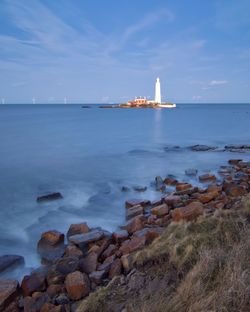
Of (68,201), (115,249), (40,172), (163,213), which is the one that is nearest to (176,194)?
(163,213)

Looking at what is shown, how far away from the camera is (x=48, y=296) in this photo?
17.8 ft

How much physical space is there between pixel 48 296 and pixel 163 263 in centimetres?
204

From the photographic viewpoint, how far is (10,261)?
753cm

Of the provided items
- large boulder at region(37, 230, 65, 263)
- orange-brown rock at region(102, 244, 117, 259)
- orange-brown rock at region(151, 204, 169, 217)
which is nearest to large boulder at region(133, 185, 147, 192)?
orange-brown rock at region(151, 204, 169, 217)

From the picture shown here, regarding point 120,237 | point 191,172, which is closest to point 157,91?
point 191,172

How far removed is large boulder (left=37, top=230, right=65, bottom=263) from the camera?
792 cm

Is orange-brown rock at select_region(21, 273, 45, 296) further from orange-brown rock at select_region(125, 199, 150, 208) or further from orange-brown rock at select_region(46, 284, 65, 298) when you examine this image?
orange-brown rock at select_region(125, 199, 150, 208)

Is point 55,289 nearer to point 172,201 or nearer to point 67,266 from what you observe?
point 67,266

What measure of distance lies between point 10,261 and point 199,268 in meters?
5.07

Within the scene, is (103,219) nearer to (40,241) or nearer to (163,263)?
(40,241)

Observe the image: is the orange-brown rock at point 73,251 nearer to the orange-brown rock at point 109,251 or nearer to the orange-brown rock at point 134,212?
the orange-brown rock at point 109,251

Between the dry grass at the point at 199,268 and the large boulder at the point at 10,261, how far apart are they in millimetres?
3330

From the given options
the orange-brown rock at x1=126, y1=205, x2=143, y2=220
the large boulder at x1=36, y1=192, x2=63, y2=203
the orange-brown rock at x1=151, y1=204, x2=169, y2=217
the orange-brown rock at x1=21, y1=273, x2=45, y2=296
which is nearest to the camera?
the orange-brown rock at x1=21, y1=273, x2=45, y2=296

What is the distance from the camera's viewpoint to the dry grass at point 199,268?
11.5 feet
